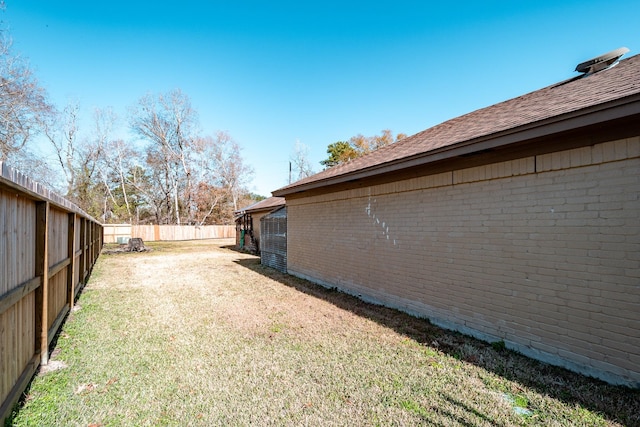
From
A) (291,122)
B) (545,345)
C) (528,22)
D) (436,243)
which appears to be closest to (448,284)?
(436,243)

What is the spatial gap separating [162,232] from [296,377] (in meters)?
29.6

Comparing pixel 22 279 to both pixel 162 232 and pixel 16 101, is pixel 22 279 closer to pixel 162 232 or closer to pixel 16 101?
pixel 16 101

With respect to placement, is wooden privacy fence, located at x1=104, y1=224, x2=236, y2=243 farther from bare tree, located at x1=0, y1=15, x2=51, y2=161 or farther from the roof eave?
the roof eave

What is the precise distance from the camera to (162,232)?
95.1 feet

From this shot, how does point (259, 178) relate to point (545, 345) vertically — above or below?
above

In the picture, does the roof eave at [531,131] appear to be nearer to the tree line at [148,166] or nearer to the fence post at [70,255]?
the fence post at [70,255]

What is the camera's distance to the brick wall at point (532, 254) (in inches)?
119

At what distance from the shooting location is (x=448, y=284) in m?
4.74

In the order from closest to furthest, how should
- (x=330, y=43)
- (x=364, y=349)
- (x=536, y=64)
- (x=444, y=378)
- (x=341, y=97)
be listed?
(x=444, y=378) < (x=364, y=349) < (x=536, y=64) < (x=330, y=43) < (x=341, y=97)

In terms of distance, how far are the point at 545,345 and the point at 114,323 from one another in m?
6.13

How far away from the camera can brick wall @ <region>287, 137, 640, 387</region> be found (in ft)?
9.91

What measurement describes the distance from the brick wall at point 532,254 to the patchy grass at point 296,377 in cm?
29

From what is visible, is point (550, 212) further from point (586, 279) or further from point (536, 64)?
point (536, 64)

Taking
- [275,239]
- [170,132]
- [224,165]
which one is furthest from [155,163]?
[275,239]
